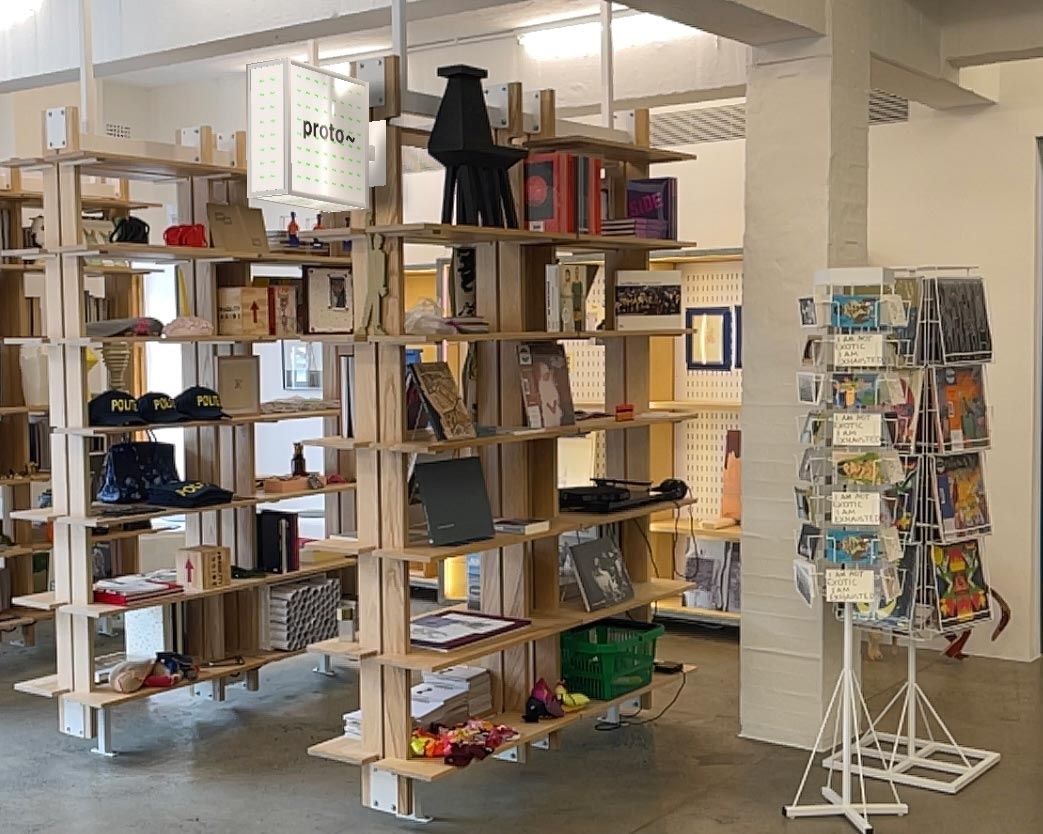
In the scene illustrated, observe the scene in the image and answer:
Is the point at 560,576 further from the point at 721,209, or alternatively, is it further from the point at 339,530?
the point at 721,209

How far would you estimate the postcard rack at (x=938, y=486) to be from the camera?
4.80m

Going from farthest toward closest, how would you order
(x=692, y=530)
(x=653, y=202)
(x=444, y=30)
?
(x=444, y=30)
(x=692, y=530)
(x=653, y=202)

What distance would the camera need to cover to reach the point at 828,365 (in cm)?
477

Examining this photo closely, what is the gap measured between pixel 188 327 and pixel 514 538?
1889 millimetres

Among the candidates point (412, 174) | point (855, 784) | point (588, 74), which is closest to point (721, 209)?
point (588, 74)

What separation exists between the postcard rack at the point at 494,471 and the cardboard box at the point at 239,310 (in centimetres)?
143

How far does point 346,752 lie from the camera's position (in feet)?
14.8

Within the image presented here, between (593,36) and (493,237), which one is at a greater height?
(593,36)

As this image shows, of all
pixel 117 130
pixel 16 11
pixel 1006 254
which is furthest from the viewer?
pixel 117 130

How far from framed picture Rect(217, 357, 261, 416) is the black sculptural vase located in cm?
185

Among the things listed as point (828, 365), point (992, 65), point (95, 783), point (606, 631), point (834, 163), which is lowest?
point (95, 783)

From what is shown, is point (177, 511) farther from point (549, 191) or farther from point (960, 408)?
point (960, 408)

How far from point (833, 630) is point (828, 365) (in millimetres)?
1134

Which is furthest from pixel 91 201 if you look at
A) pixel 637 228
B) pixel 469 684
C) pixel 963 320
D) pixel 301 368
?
pixel 963 320
